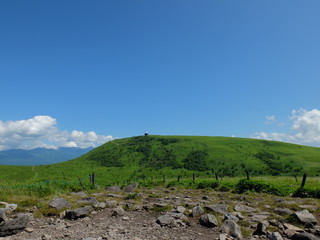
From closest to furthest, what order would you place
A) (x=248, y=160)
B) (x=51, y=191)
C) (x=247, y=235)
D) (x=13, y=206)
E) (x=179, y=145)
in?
(x=247, y=235), (x=13, y=206), (x=51, y=191), (x=248, y=160), (x=179, y=145)

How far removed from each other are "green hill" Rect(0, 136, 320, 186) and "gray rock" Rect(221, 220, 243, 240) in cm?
4778

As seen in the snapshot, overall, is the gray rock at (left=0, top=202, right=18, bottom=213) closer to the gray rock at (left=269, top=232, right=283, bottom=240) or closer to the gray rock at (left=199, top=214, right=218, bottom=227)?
the gray rock at (left=199, top=214, right=218, bottom=227)

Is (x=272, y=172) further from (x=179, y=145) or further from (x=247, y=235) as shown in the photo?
(x=247, y=235)

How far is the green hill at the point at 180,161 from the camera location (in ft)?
209

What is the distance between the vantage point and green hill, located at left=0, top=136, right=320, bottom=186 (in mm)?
63625

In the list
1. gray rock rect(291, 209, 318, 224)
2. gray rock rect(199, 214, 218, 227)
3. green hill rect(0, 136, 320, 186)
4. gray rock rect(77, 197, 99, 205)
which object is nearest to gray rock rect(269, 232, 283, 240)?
gray rock rect(199, 214, 218, 227)

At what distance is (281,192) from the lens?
62.6 ft

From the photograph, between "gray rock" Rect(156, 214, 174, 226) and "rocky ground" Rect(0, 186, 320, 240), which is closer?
"rocky ground" Rect(0, 186, 320, 240)

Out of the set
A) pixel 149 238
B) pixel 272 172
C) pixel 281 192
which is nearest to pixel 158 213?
pixel 149 238

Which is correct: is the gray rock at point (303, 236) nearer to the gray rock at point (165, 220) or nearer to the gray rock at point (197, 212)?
the gray rock at point (197, 212)

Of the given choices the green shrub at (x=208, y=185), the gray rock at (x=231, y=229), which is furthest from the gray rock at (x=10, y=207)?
the green shrub at (x=208, y=185)

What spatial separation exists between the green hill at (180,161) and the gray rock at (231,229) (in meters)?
47.8

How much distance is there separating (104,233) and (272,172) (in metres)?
66.5

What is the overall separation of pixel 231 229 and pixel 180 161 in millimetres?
73156
